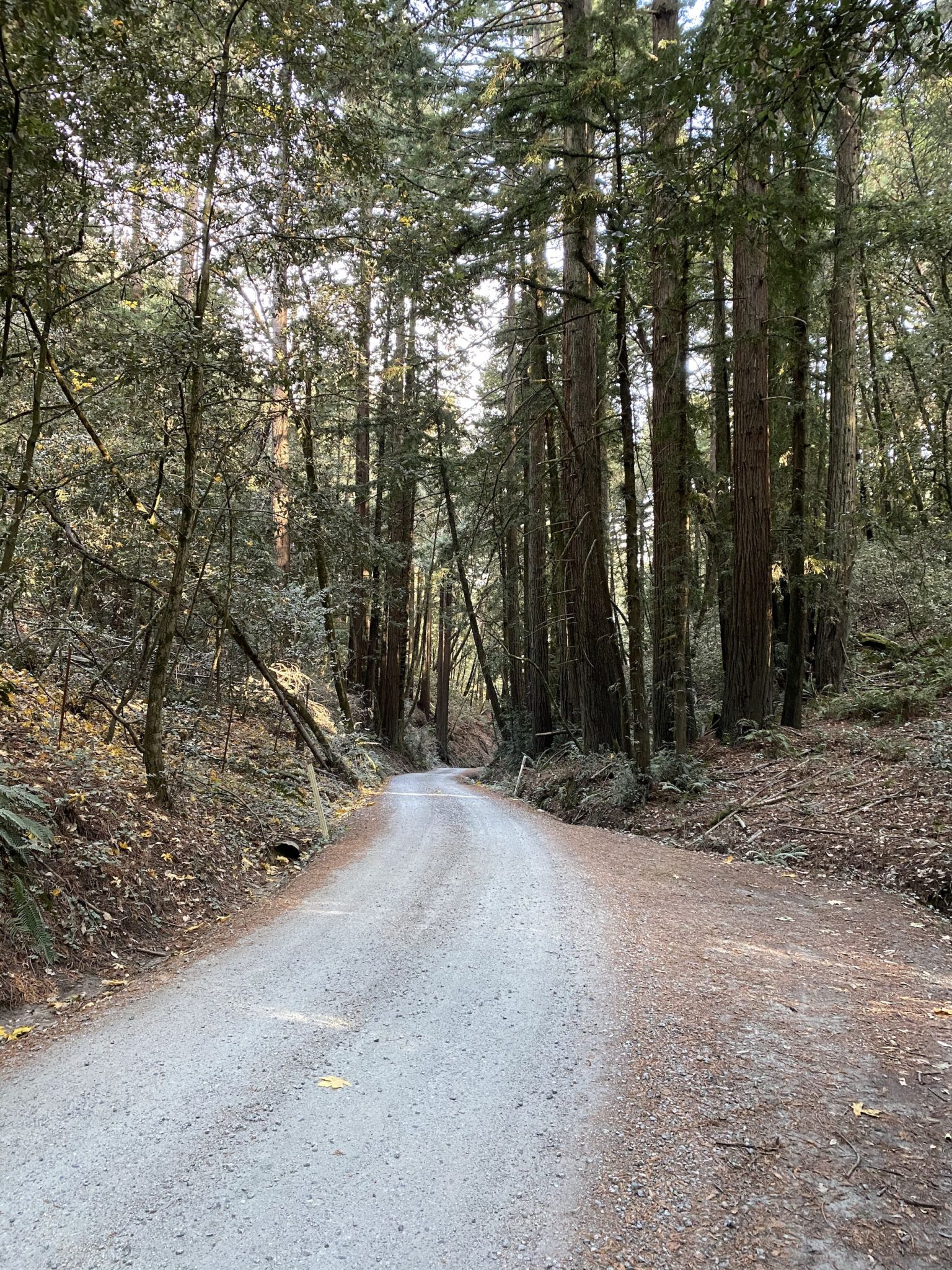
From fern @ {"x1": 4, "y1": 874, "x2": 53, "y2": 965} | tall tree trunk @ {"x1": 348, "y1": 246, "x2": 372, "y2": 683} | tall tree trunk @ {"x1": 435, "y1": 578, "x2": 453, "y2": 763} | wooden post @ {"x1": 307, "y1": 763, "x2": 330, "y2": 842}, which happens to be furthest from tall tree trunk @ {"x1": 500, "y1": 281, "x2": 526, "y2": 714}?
fern @ {"x1": 4, "y1": 874, "x2": 53, "y2": 965}

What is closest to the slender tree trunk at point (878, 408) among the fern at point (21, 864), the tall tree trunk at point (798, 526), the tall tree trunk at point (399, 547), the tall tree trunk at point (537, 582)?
the tall tree trunk at point (798, 526)

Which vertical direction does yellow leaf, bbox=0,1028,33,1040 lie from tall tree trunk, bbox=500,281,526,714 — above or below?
below

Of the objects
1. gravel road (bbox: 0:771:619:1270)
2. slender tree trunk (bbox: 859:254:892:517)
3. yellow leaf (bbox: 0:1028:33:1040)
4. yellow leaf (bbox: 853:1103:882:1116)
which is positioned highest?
slender tree trunk (bbox: 859:254:892:517)

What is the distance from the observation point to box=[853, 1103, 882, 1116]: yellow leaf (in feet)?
9.40

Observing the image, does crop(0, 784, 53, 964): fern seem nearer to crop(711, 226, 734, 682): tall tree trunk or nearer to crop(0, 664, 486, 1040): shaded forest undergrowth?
crop(0, 664, 486, 1040): shaded forest undergrowth

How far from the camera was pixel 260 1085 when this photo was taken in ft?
10.3

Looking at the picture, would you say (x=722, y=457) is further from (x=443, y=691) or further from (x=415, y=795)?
(x=443, y=691)

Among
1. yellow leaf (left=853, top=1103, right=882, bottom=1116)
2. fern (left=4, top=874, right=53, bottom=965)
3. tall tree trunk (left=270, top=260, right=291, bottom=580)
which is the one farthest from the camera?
tall tree trunk (left=270, top=260, right=291, bottom=580)

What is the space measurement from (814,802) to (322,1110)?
283 inches

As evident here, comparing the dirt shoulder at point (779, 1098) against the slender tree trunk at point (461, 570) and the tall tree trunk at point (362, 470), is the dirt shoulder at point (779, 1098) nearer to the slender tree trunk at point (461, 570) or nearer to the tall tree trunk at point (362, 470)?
the tall tree trunk at point (362, 470)

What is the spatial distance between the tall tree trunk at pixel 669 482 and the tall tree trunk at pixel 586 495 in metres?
0.87

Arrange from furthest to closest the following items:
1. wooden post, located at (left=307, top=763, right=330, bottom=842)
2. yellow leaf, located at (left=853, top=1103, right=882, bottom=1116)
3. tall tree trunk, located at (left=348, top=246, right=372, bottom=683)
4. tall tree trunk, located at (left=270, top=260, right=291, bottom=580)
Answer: wooden post, located at (left=307, top=763, right=330, bottom=842) < tall tree trunk, located at (left=348, top=246, right=372, bottom=683) < tall tree trunk, located at (left=270, top=260, right=291, bottom=580) < yellow leaf, located at (left=853, top=1103, right=882, bottom=1116)

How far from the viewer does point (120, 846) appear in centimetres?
561

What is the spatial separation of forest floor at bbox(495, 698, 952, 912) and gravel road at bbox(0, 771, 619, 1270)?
11.3 ft
